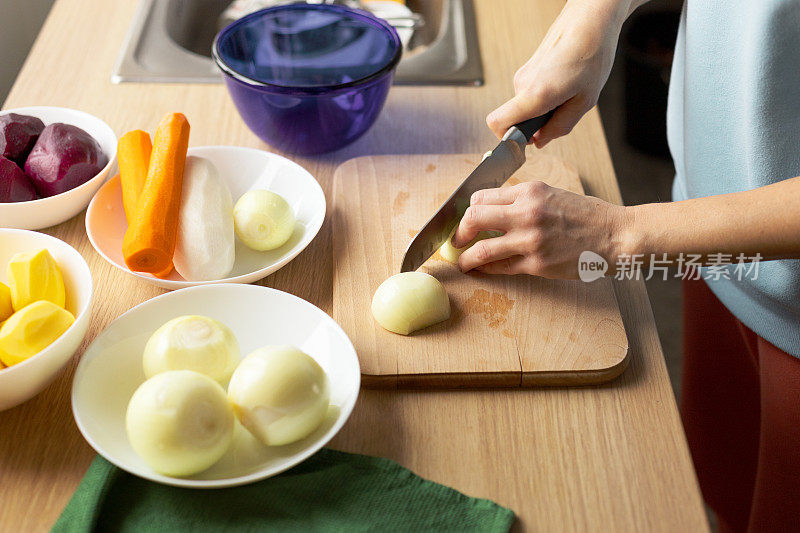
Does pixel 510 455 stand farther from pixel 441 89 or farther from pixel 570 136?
pixel 441 89

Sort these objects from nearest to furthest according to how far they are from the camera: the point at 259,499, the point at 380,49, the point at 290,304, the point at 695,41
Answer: the point at 259,499 → the point at 290,304 → the point at 695,41 → the point at 380,49

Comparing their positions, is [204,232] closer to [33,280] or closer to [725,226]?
[33,280]

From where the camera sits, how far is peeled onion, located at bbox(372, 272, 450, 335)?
813 millimetres

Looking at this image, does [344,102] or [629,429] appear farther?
[344,102]

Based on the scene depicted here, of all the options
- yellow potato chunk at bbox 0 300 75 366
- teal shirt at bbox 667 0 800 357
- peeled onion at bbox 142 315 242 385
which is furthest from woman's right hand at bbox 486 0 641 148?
yellow potato chunk at bbox 0 300 75 366

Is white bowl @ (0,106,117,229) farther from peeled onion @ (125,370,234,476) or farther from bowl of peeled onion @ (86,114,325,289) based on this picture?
peeled onion @ (125,370,234,476)

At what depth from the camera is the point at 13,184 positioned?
0.90m

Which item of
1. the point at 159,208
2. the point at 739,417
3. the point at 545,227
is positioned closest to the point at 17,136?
the point at 159,208

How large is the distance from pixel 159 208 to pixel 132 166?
119mm

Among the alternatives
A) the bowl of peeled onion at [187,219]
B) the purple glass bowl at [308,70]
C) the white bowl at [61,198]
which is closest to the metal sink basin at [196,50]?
the purple glass bowl at [308,70]

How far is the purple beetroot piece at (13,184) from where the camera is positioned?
34.9 inches

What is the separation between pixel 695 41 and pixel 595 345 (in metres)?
0.52

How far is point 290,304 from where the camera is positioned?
81cm

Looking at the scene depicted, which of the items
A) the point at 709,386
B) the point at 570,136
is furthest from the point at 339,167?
the point at 709,386
